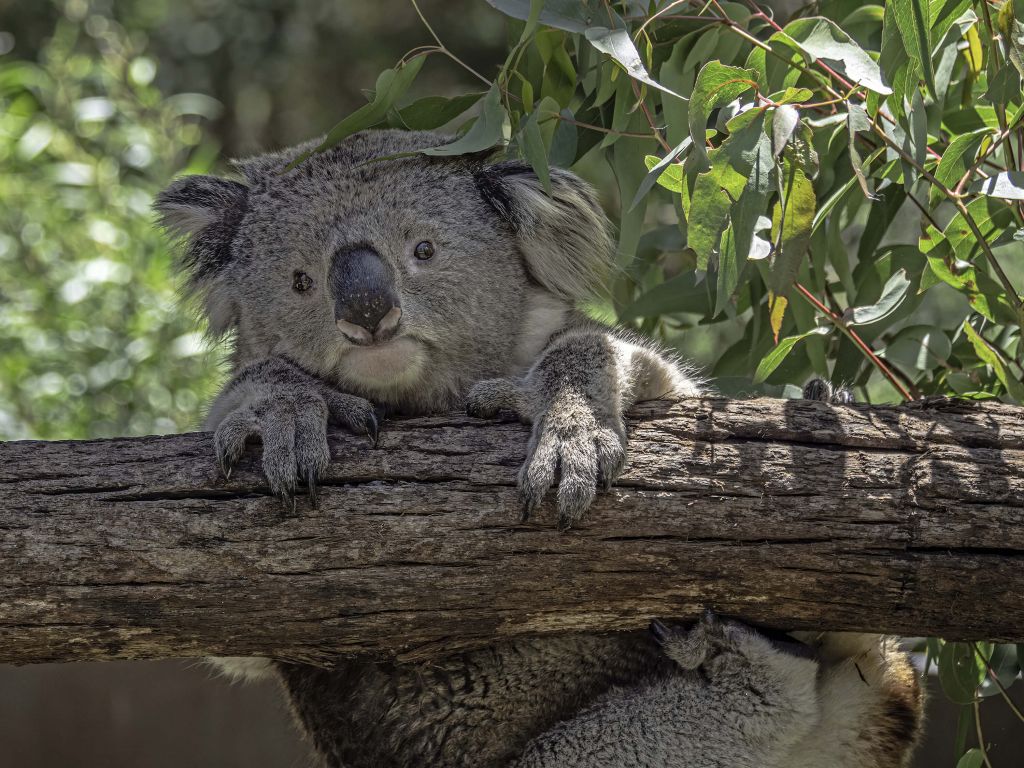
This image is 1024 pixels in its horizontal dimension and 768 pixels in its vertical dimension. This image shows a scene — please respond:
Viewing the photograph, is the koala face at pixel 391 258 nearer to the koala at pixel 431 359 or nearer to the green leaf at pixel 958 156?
the koala at pixel 431 359

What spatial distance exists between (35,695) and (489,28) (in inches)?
210

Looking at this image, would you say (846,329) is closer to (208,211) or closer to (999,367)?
(999,367)

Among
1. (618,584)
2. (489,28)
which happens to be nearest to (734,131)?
(618,584)

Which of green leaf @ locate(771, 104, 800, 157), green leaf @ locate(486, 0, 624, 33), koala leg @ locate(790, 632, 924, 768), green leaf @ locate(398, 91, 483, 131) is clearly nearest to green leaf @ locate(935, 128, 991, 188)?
green leaf @ locate(771, 104, 800, 157)

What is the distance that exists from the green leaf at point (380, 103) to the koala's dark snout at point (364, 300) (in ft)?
1.05

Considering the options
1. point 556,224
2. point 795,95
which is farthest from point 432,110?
point 795,95

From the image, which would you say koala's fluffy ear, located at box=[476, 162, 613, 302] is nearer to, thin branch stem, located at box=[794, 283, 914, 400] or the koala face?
the koala face

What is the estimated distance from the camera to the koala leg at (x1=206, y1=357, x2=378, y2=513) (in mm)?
2309

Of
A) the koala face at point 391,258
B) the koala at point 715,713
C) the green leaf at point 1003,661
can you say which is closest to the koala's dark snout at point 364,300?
the koala face at point 391,258

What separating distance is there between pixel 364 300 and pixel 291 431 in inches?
13.0

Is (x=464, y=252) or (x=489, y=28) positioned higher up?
(x=489, y=28)

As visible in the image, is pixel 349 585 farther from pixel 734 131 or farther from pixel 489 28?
pixel 489 28

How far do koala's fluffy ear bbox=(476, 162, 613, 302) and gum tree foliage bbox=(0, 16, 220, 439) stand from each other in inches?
66.2

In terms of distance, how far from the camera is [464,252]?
2.86 meters
